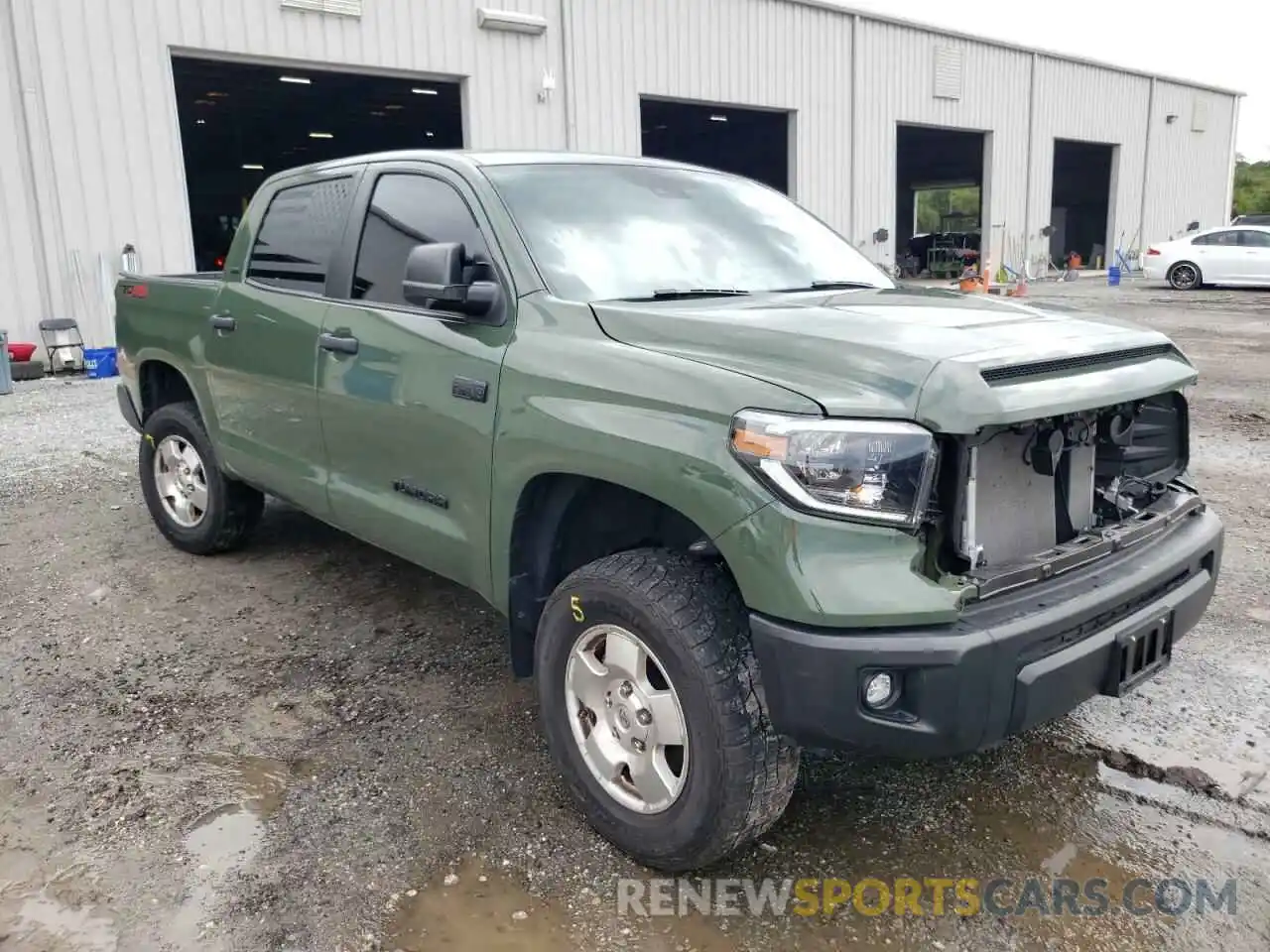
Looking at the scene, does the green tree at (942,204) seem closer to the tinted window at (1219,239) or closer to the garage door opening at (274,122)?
the tinted window at (1219,239)

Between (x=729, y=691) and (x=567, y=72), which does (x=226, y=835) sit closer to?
(x=729, y=691)

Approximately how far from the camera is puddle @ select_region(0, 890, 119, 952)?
2.49 metres

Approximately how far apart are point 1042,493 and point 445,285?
175cm

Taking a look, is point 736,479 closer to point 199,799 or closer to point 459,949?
point 459,949

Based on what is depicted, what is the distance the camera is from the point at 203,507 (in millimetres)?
5219

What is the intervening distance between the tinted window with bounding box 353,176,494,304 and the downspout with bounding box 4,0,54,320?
10.1 meters

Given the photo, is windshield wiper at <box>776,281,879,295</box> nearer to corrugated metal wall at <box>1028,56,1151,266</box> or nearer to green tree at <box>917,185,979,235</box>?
corrugated metal wall at <box>1028,56,1151,266</box>

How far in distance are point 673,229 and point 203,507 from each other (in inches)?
117

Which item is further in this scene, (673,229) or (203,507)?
(203,507)

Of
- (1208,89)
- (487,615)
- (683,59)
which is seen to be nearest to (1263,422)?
(487,615)

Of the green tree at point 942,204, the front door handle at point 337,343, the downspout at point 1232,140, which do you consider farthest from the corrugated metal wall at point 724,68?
the green tree at point 942,204

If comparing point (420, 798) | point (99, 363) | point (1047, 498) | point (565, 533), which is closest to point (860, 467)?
point (1047, 498)

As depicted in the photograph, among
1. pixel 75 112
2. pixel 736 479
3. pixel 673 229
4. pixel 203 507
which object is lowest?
pixel 203 507

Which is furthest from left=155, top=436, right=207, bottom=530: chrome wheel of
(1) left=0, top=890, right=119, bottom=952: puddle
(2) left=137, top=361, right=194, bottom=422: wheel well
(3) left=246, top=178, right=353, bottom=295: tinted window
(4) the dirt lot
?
(1) left=0, top=890, right=119, bottom=952: puddle
